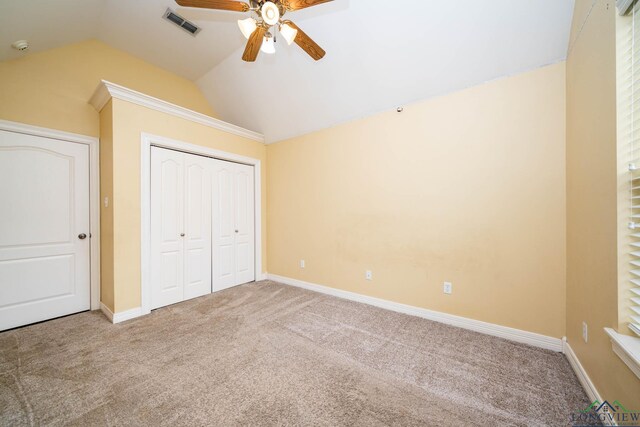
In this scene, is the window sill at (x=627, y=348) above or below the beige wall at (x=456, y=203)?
below

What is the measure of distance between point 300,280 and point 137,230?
2301mm

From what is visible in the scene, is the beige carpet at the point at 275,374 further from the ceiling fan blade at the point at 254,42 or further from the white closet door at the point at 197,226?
the ceiling fan blade at the point at 254,42

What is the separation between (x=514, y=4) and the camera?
184cm

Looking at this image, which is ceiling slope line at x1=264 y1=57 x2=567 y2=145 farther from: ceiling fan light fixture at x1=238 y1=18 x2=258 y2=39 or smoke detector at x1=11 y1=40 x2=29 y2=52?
smoke detector at x1=11 y1=40 x2=29 y2=52

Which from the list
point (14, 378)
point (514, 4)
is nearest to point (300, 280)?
point (14, 378)

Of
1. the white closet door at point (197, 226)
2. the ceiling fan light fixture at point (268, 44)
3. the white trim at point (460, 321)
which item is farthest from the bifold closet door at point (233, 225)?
the ceiling fan light fixture at point (268, 44)

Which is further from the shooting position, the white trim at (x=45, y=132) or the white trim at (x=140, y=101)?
the white trim at (x=140, y=101)

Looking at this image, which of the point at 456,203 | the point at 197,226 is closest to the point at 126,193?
the point at 197,226

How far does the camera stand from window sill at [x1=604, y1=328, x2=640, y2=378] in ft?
3.34

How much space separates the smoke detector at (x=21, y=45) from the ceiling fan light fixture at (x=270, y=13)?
2694 mm

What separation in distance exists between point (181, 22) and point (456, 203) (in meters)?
3.83

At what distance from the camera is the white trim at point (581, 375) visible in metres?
1.42

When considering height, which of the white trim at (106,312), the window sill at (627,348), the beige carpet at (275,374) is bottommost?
the beige carpet at (275,374)

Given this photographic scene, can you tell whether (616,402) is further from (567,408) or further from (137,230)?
(137,230)
